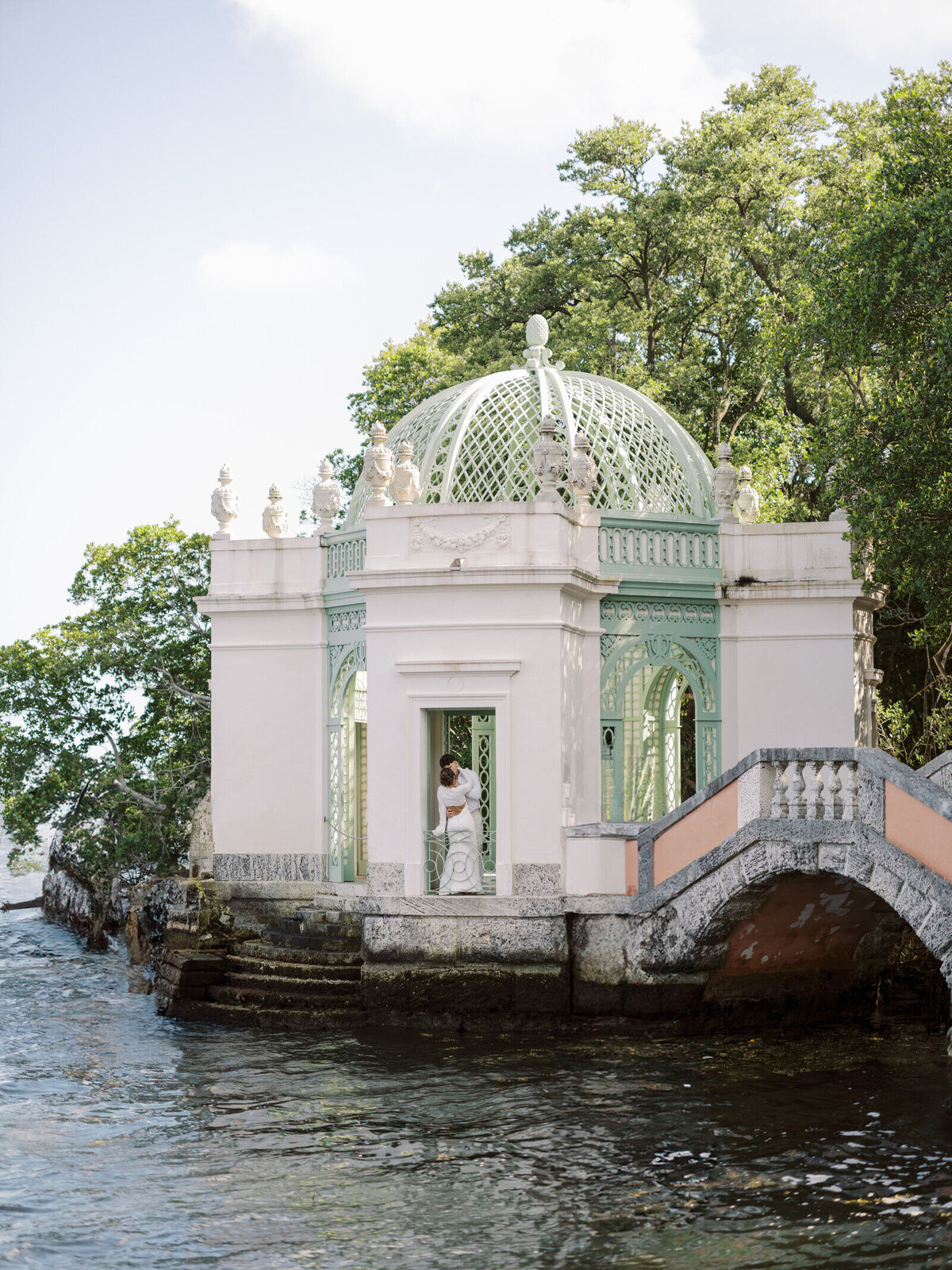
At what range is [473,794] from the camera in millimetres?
16516

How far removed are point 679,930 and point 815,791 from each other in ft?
7.43

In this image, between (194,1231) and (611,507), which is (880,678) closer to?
(611,507)

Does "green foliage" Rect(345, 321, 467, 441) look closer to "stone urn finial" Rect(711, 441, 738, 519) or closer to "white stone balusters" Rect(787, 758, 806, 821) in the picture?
"stone urn finial" Rect(711, 441, 738, 519)

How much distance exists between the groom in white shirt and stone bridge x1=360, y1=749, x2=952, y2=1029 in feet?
2.91

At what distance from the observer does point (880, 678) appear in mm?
19703

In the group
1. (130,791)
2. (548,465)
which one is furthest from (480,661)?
(130,791)

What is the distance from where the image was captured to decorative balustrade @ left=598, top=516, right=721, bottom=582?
1795cm

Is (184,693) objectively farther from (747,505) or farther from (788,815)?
(788,815)

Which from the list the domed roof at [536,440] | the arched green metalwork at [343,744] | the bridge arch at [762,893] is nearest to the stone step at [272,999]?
the arched green metalwork at [343,744]

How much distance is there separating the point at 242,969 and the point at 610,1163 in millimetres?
6828

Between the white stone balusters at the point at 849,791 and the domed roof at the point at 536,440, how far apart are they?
5.29 m

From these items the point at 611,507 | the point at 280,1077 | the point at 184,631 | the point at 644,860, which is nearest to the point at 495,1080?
the point at 280,1077

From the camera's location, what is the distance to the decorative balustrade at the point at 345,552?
1842 centimetres

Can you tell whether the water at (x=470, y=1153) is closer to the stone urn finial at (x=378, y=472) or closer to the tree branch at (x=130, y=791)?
the stone urn finial at (x=378, y=472)
